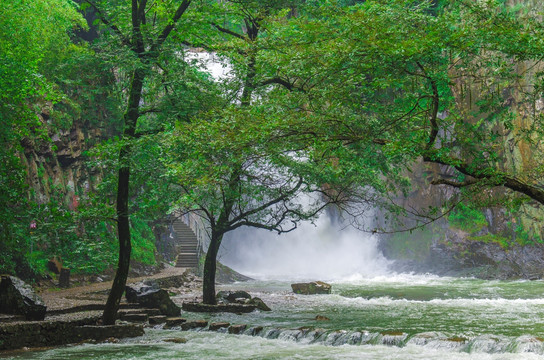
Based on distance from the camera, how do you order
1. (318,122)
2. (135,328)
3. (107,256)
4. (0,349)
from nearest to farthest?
(318,122) < (0,349) < (107,256) < (135,328)

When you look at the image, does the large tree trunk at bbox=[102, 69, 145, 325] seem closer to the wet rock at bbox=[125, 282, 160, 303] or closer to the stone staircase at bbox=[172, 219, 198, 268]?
the wet rock at bbox=[125, 282, 160, 303]

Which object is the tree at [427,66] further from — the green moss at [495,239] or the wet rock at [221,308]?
the green moss at [495,239]

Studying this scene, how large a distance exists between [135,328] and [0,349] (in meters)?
2.92

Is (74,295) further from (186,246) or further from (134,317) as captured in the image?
(186,246)

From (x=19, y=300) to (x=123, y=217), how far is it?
271 centimetres

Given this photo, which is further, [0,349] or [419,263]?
[419,263]

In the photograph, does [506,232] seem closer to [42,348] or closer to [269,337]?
[269,337]

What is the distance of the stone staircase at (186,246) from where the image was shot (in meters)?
29.1

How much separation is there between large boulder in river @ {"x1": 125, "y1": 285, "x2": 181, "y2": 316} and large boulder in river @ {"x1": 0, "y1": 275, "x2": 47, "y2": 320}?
403 cm

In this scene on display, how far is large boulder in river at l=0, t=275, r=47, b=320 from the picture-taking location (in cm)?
1055

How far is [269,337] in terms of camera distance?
11.5m

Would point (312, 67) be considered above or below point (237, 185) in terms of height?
above

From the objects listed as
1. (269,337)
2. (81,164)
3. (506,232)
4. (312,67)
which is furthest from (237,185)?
(506,232)

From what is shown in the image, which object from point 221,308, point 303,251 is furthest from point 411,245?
point 221,308
